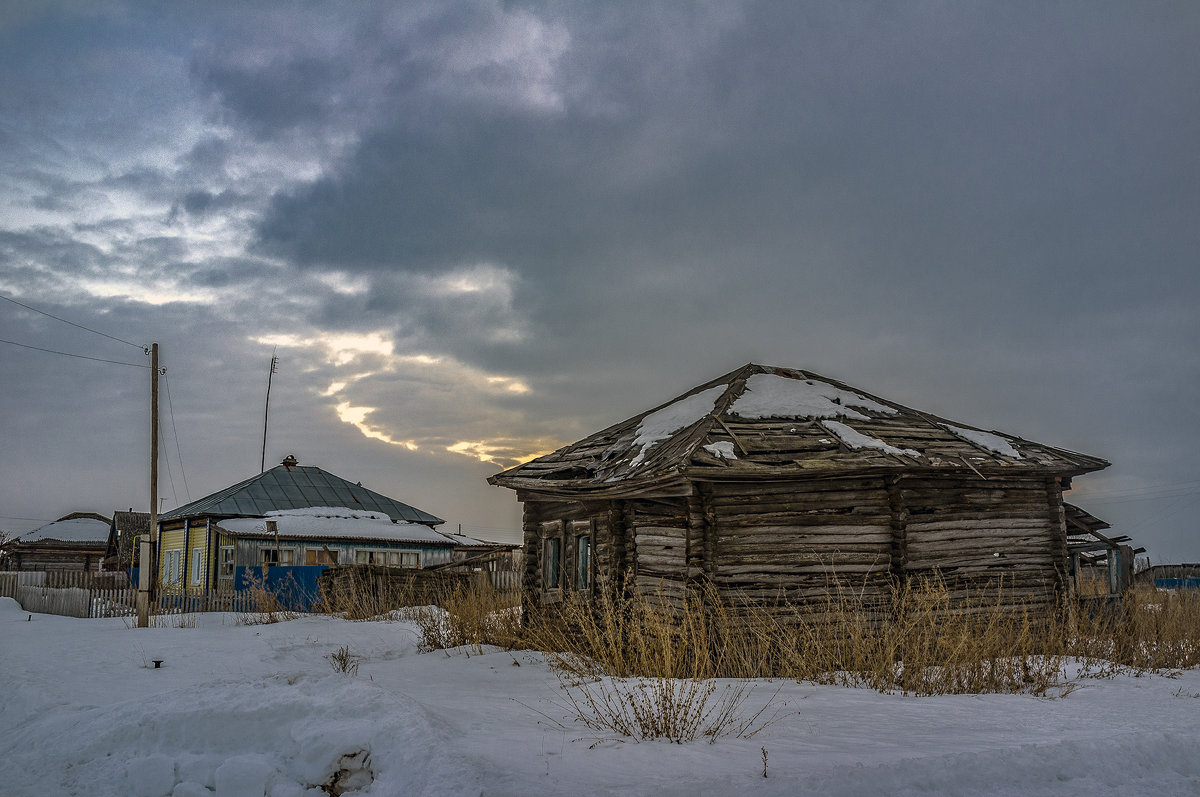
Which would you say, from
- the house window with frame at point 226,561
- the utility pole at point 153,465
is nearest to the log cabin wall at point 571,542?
the utility pole at point 153,465

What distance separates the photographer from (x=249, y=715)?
5.82m

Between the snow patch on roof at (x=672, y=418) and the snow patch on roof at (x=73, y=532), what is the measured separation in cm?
4292

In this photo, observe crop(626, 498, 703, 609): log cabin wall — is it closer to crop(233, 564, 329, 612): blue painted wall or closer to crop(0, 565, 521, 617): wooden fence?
crop(0, 565, 521, 617): wooden fence

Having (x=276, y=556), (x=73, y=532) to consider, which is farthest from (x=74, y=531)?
(x=276, y=556)

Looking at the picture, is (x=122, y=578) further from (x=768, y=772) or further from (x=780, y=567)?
(x=768, y=772)

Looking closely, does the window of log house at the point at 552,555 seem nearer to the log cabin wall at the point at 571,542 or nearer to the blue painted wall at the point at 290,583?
the log cabin wall at the point at 571,542

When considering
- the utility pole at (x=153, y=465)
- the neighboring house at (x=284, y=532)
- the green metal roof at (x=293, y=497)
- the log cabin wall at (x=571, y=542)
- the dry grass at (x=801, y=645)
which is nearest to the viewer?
the dry grass at (x=801, y=645)

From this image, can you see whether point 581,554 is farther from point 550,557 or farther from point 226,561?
point 226,561

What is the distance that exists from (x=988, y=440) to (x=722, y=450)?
503 centimetres

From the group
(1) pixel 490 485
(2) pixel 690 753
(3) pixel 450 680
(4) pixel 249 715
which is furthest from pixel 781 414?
(4) pixel 249 715

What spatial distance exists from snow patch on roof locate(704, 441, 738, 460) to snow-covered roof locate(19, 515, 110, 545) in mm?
45668

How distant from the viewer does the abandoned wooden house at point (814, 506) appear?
11.2 m

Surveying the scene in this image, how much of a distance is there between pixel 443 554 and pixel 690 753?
25.9m

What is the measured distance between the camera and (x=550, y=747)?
19.1 ft
